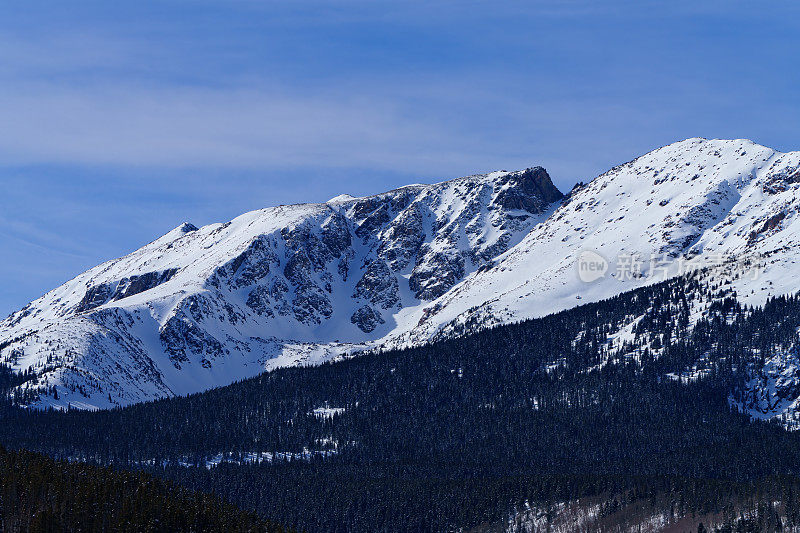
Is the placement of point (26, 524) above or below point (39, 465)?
below

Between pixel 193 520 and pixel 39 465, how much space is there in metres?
35.8

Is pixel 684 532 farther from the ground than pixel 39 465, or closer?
closer

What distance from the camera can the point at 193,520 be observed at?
156 m

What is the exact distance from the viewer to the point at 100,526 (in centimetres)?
14900

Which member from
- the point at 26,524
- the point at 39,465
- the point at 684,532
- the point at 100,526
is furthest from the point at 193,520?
the point at 684,532

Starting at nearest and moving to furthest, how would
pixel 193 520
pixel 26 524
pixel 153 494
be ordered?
1. pixel 26 524
2. pixel 193 520
3. pixel 153 494

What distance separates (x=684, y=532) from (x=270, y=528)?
80187 millimetres

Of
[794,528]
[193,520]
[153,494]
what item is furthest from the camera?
[794,528]

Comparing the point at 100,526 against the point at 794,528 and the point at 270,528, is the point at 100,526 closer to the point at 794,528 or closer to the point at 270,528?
the point at 270,528

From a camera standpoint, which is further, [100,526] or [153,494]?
[153,494]

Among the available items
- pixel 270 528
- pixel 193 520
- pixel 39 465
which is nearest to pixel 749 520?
pixel 270 528

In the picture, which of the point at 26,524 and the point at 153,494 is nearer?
the point at 26,524

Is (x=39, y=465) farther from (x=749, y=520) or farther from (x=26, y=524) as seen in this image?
(x=749, y=520)

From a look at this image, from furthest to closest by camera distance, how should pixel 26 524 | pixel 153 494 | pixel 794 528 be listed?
pixel 794 528, pixel 153 494, pixel 26 524
